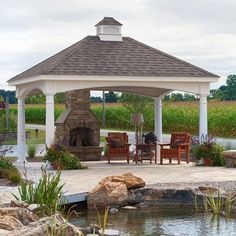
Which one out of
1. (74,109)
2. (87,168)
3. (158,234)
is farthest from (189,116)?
(158,234)

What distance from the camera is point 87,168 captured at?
65.6 feet

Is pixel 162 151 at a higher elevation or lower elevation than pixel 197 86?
lower

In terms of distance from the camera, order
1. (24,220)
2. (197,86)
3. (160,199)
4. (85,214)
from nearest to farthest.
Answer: (24,220), (85,214), (160,199), (197,86)

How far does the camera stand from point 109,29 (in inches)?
890

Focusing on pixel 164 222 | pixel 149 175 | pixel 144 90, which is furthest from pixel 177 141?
pixel 164 222

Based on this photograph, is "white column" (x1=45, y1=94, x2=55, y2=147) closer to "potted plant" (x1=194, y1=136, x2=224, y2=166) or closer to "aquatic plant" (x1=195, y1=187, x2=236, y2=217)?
"potted plant" (x1=194, y1=136, x2=224, y2=166)

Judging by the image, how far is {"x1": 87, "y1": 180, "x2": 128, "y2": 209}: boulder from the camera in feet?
47.3

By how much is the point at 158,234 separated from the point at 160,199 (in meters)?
3.28

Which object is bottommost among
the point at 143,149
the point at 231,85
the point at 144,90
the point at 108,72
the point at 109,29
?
the point at 143,149

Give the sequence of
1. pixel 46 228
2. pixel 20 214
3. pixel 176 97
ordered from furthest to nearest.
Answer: pixel 176 97, pixel 20 214, pixel 46 228

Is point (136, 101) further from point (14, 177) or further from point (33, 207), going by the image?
point (33, 207)

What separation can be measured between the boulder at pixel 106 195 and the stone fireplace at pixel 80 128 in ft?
26.5

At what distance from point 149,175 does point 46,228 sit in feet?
29.1

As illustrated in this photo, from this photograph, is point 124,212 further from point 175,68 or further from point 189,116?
point 189,116
